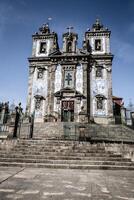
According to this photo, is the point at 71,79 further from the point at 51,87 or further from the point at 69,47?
the point at 69,47

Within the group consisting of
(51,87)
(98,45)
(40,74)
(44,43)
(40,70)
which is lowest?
(51,87)

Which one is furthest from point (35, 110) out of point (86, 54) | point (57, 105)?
point (86, 54)

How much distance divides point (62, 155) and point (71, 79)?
690 inches

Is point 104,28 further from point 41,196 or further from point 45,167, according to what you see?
point 41,196

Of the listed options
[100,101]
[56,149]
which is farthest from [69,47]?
[56,149]

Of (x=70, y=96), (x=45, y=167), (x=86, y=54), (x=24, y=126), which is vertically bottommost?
(x=45, y=167)

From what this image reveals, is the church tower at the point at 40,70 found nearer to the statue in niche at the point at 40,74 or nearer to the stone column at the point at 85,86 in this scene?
the statue in niche at the point at 40,74

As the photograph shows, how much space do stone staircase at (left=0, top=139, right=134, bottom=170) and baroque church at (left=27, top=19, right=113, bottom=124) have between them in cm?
1273

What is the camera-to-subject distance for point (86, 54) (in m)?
26.3

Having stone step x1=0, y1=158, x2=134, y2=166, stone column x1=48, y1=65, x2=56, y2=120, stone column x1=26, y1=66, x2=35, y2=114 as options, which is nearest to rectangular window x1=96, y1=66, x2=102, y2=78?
stone column x1=48, y1=65, x2=56, y2=120

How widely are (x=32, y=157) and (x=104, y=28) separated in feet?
85.0

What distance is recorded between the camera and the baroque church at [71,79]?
24.5 meters

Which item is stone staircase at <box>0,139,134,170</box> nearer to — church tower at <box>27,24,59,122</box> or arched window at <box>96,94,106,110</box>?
church tower at <box>27,24,59,122</box>

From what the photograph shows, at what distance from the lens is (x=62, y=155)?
9445mm
